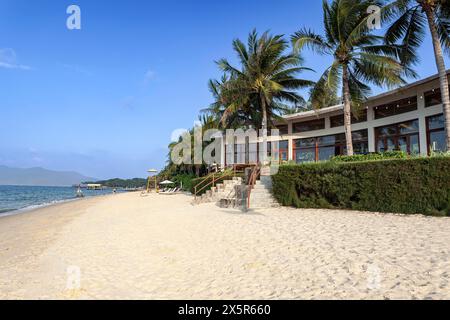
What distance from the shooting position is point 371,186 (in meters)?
10.6

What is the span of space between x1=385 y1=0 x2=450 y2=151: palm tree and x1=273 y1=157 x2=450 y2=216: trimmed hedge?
12.7ft

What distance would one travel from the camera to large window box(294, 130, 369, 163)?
823 inches

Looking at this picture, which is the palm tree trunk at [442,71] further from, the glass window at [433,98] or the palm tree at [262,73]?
the palm tree at [262,73]

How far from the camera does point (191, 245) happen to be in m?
6.94

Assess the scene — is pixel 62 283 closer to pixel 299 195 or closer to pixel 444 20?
pixel 299 195

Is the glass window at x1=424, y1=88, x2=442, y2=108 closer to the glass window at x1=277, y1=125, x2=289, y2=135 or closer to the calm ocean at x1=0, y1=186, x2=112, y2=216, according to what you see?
the glass window at x1=277, y1=125, x2=289, y2=135

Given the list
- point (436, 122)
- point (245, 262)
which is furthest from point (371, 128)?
point (245, 262)

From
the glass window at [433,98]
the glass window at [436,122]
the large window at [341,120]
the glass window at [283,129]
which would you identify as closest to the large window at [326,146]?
the large window at [341,120]

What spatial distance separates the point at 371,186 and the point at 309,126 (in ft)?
47.0

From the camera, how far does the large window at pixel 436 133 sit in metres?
15.6

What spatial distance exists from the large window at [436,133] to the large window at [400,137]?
82 cm

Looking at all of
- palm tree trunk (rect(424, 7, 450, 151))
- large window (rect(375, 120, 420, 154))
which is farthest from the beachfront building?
palm tree trunk (rect(424, 7, 450, 151))

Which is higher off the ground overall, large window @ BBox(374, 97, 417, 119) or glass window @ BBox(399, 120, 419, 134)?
large window @ BBox(374, 97, 417, 119)
